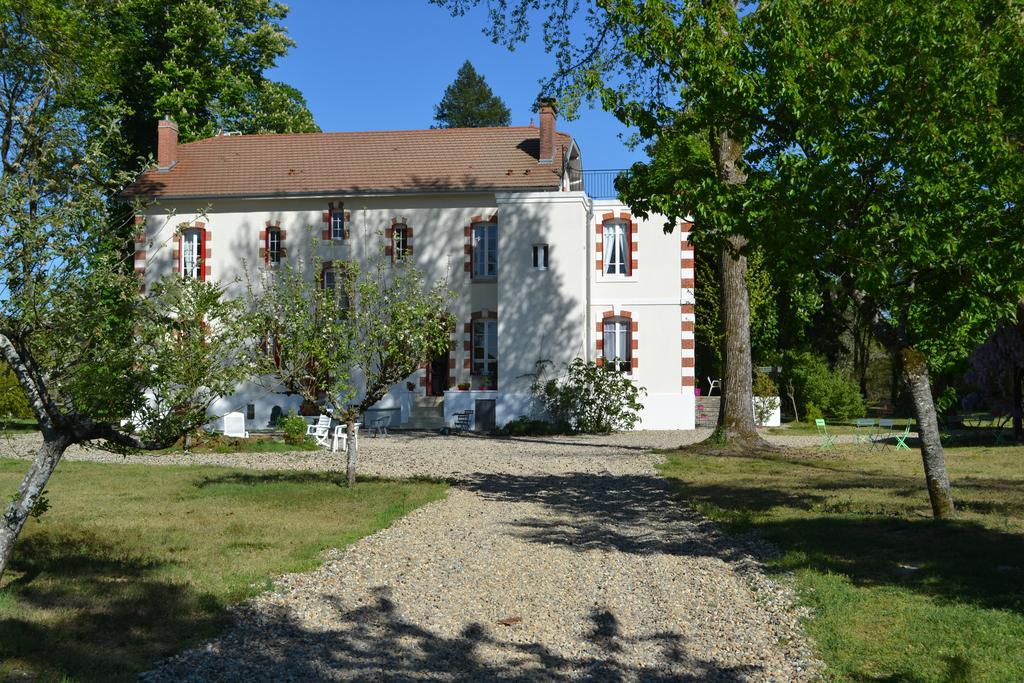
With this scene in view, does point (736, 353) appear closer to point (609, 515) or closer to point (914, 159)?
point (609, 515)

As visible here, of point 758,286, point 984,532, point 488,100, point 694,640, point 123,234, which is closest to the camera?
point 694,640

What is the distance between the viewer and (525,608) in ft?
23.8

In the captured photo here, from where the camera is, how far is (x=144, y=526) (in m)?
10.4

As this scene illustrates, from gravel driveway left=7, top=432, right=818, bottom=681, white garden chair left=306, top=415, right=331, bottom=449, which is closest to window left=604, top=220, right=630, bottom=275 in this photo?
white garden chair left=306, top=415, right=331, bottom=449

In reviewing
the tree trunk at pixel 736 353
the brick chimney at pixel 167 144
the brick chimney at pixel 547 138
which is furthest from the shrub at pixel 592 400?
the brick chimney at pixel 167 144

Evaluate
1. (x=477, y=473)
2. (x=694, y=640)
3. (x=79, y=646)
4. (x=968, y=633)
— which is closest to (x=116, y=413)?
(x=79, y=646)

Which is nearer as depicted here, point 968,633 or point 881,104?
point 968,633

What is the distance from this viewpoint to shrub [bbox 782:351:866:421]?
109 ft

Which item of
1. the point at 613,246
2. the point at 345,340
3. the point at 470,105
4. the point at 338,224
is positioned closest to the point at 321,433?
the point at 345,340

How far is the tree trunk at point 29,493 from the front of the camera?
23.1 feet

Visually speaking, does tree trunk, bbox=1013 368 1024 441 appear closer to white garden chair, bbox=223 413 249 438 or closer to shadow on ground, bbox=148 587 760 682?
white garden chair, bbox=223 413 249 438

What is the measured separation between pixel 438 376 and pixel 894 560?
77.6 ft

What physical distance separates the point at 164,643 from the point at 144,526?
4686 mm

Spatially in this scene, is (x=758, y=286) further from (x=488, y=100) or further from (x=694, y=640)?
(x=488, y=100)
